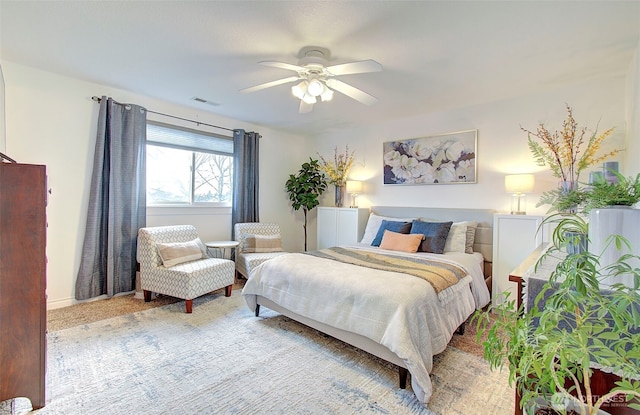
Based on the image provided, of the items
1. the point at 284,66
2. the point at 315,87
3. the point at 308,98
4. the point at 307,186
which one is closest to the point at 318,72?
the point at 315,87

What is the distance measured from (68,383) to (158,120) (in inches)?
120

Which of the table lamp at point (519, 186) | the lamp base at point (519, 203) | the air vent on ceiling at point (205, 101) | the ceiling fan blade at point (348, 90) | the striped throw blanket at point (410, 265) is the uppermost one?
the air vent on ceiling at point (205, 101)

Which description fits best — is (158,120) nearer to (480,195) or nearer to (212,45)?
(212,45)

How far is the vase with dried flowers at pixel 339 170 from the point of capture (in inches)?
199

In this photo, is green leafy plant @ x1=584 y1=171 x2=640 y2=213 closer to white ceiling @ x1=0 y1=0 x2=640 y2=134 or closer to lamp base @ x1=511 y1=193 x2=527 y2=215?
white ceiling @ x1=0 y1=0 x2=640 y2=134

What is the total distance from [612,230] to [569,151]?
239cm

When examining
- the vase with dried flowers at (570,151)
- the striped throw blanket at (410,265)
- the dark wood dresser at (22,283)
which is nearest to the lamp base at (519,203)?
the vase with dried flowers at (570,151)

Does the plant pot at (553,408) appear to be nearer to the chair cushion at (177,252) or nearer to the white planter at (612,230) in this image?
the white planter at (612,230)

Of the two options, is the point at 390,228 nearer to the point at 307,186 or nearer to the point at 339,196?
the point at 339,196

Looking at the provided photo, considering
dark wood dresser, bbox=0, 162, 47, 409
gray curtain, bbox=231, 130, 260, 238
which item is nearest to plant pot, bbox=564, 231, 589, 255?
dark wood dresser, bbox=0, 162, 47, 409

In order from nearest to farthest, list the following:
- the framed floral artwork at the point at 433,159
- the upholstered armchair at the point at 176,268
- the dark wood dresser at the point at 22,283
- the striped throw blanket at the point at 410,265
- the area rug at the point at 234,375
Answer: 1. the dark wood dresser at the point at 22,283
2. the area rug at the point at 234,375
3. the striped throw blanket at the point at 410,265
4. the upholstered armchair at the point at 176,268
5. the framed floral artwork at the point at 433,159

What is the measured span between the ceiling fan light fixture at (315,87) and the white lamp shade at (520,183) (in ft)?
7.68

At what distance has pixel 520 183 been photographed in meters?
3.17

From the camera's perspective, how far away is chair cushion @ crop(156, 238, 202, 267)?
10.9 ft
